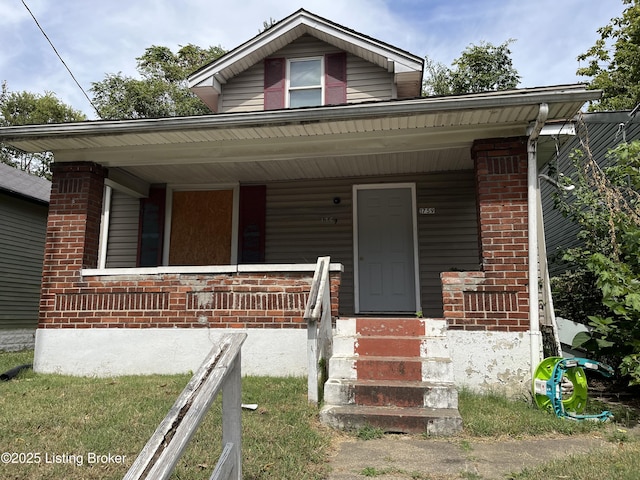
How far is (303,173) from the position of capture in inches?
282

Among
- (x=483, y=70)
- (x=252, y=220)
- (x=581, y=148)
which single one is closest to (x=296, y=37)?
(x=252, y=220)

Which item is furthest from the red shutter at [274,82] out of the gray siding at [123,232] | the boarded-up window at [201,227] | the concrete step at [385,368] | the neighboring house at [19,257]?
the neighboring house at [19,257]

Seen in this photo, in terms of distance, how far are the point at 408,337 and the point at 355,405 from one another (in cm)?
107

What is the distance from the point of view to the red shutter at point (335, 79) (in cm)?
840

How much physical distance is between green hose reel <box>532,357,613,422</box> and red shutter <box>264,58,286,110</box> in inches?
255

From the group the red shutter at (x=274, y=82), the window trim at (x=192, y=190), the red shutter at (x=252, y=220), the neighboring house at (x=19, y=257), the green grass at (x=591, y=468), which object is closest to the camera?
the green grass at (x=591, y=468)

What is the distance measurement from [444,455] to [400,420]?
20.9 inches

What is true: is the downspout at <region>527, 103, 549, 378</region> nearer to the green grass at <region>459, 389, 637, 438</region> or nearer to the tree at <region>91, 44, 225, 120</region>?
the green grass at <region>459, 389, 637, 438</region>

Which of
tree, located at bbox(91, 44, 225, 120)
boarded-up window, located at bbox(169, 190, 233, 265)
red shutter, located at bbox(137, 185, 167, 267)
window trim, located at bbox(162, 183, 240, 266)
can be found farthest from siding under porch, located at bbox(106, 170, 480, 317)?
tree, located at bbox(91, 44, 225, 120)

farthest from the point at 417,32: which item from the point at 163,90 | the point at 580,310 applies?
the point at 580,310

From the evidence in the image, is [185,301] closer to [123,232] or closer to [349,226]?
[349,226]

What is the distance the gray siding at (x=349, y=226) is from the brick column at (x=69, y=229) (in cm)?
273

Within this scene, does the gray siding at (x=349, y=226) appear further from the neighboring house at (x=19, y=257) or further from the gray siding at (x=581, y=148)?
the neighboring house at (x=19, y=257)

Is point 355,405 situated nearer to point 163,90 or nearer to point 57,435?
point 57,435
